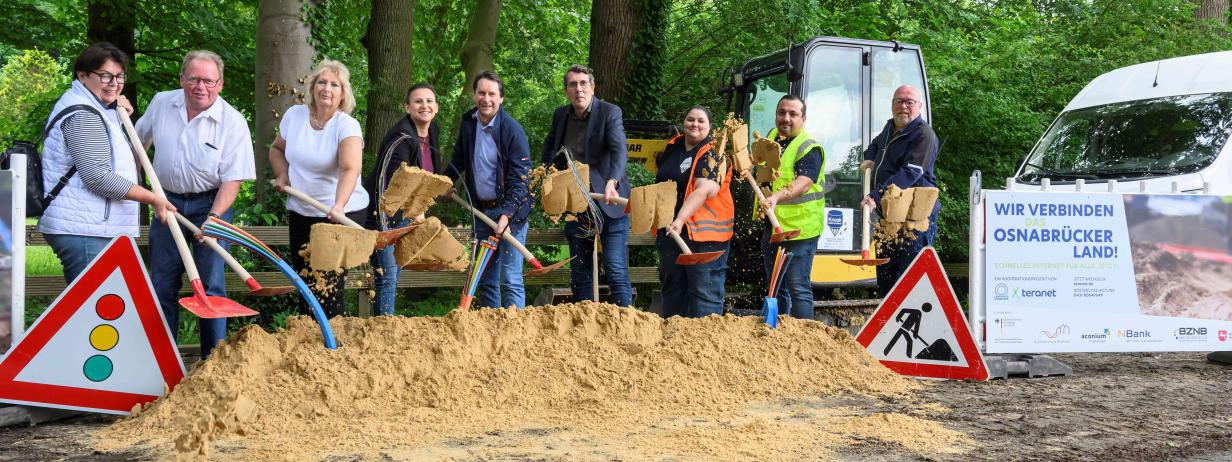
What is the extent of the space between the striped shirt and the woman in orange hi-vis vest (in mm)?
3185

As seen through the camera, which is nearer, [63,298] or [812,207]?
[63,298]

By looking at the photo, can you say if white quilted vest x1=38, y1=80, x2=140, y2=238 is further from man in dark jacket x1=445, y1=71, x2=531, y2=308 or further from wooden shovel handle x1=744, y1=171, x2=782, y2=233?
wooden shovel handle x1=744, y1=171, x2=782, y2=233

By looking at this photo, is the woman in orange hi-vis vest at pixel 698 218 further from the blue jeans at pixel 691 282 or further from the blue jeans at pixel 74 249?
the blue jeans at pixel 74 249

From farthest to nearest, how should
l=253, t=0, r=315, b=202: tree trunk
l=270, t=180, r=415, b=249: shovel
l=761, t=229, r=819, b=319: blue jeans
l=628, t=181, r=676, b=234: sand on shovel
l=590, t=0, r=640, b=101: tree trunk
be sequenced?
l=590, t=0, r=640, b=101: tree trunk < l=253, t=0, r=315, b=202: tree trunk < l=761, t=229, r=819, b=319: blue jeans < l=628, t=181, r=676, b=234: sand on shovel < l=270, t=180, r=415, b=249: shovel

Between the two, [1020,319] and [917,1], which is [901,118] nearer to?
[1020,319]

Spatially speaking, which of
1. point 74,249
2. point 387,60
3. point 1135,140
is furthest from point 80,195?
point 387,60

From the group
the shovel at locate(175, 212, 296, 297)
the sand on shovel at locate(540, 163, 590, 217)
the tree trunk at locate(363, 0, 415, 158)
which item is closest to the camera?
the shovel at locate(175, 212, 296, 297)

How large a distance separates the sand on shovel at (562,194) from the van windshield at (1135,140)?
5.22 m

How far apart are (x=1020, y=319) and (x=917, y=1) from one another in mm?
8679

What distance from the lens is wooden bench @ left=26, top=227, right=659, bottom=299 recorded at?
762 cm

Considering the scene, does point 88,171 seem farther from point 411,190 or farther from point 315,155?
point 411,190

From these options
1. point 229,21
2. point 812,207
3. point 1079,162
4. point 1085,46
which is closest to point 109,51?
point 812,207

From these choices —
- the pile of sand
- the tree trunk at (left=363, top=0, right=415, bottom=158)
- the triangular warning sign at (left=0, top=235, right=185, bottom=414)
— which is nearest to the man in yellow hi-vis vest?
the pile of sand

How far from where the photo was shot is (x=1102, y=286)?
7.04m
